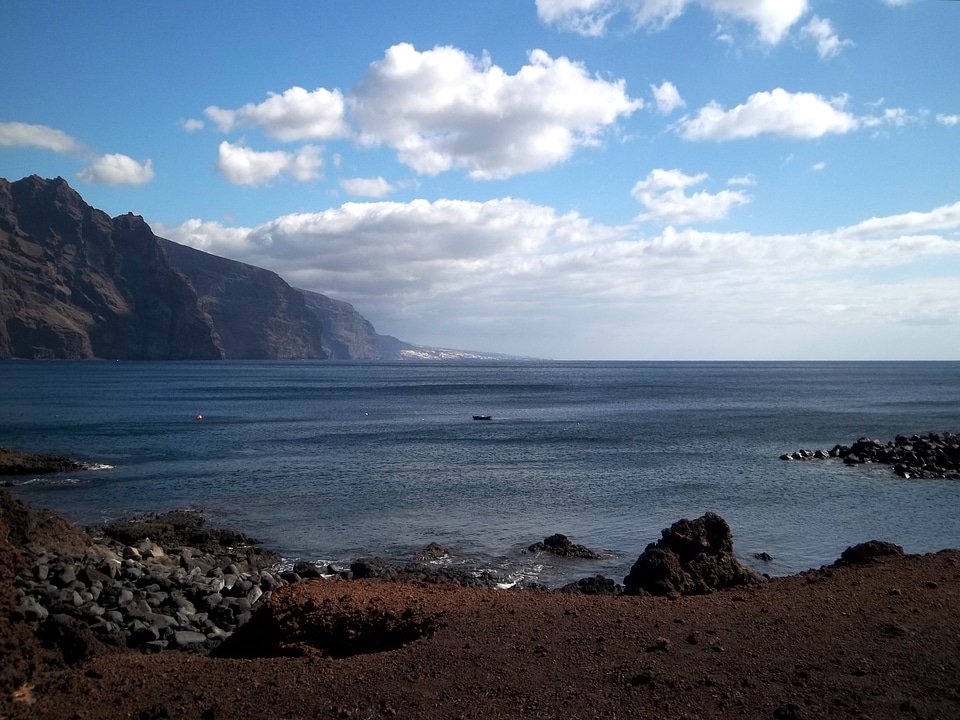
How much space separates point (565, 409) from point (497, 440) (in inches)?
1366

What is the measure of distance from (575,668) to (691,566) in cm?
672

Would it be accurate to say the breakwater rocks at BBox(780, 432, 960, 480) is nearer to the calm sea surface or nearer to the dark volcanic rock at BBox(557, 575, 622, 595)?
the calm sea surface

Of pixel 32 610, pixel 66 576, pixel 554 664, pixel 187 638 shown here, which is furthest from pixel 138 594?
pixel 554 664

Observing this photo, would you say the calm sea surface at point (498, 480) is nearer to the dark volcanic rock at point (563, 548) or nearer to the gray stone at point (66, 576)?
the dark volcanic rock at point (563, 548)

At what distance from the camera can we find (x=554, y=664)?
1011 cm

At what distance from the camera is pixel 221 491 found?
3431 cm

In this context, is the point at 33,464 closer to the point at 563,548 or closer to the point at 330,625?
the point at 563,548

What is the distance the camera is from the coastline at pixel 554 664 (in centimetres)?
911

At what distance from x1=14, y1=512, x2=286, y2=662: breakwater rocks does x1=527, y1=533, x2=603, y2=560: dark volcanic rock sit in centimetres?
782

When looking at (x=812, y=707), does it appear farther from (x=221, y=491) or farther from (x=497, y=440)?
(x=497, y=440)

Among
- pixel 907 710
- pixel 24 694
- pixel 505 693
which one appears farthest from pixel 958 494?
pixel 24 694

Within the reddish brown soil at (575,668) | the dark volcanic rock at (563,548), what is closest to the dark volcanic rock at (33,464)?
the dark volcanic rock at (563,548)

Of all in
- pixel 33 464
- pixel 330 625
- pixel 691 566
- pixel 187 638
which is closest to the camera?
pixel 330 625

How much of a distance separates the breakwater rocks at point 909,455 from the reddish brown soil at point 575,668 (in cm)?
2973
